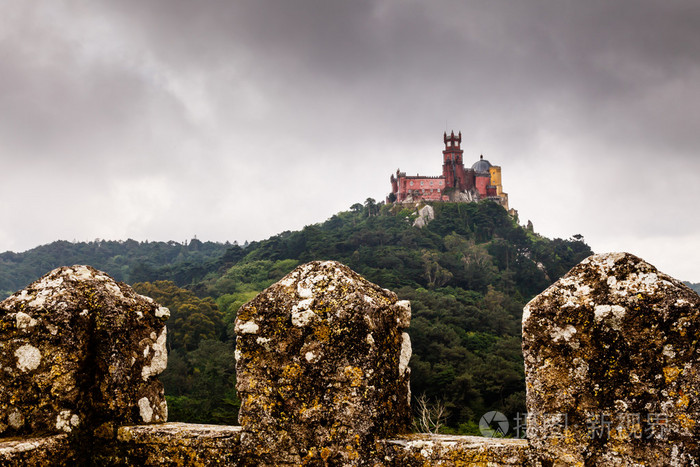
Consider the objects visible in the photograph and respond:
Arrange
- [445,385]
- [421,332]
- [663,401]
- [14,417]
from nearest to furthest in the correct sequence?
[663,401] → [14,417] → [445,385] → [421,332]

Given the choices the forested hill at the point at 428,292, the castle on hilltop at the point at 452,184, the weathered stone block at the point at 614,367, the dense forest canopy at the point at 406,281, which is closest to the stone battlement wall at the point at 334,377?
the weathered stone block at the point at 614,367

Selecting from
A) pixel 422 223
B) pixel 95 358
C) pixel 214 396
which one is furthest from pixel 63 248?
pixel 95 358

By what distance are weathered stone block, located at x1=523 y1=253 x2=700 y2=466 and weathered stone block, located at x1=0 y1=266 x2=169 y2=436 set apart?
7.67ft

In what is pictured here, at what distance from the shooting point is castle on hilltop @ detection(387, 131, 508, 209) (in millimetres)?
94625

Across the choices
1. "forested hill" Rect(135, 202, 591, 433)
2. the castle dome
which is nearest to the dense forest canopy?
"forested hill" Rect(135, 202, 591, 433)

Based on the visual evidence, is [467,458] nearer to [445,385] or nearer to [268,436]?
[268,436]

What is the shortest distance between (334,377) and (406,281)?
62.5m

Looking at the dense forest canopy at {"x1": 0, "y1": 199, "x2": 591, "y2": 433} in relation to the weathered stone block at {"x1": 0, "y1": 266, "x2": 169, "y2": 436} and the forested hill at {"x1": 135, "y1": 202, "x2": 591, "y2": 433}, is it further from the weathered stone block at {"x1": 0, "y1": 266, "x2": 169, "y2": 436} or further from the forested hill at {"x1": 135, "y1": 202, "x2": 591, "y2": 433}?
the weathered stone block at {"x1": 0, "y1": 266, "x2": 169, "y2": 436}

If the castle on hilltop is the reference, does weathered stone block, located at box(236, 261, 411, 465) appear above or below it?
below

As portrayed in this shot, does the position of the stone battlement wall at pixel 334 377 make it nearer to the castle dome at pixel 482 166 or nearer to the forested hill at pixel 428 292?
the forested hill at pixel 428 292

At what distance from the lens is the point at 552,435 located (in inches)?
102

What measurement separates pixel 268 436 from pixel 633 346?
185 cm

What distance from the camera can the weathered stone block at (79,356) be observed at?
3203 mm

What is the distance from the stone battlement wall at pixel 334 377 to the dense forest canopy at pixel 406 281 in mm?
20551
